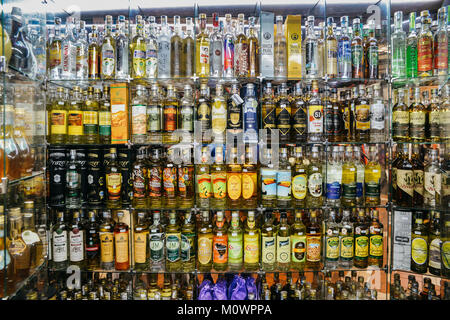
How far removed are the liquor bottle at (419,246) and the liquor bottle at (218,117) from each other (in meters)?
→ 1.53

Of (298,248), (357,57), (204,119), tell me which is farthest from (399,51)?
(298,248)

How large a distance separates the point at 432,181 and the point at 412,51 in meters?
0.97

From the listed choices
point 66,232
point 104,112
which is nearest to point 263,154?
point 104,112

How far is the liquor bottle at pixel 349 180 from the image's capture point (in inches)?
84.7

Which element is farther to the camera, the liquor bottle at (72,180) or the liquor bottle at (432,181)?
the liquor bottle at (72,180)

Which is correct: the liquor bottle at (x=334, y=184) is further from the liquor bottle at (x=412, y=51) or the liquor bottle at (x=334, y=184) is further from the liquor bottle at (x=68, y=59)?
the liquor bottle at (x=68, y=59)

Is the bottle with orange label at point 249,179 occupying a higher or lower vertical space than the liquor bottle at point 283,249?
higher

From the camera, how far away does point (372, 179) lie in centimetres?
220

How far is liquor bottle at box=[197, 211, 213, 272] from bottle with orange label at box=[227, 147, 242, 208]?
216mm

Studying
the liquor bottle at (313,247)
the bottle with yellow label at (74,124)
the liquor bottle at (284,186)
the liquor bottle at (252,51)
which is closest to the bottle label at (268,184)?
the liquor bottle at (284,186)

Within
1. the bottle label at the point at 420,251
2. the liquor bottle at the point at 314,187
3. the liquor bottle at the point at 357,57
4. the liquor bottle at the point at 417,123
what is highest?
the liquor bottle at the point at 357,57

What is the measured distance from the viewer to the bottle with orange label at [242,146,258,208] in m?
2.15

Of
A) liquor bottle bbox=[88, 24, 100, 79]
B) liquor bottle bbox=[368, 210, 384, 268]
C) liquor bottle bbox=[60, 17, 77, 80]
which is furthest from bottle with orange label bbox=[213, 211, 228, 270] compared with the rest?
liquor bottle bbox=[60, 17, 77, 80]

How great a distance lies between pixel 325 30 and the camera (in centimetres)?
211
